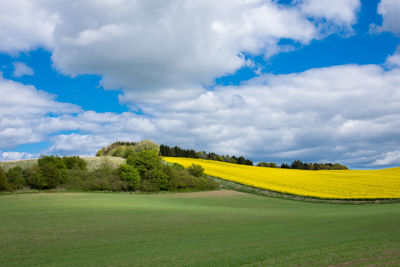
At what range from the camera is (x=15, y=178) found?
154 feet

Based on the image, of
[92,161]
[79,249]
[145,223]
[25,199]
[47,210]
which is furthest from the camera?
[92,161]

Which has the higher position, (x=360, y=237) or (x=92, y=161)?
(x=92, y=161)

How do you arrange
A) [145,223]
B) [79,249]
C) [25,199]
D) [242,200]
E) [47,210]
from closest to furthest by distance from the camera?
[79,249] < [145,223] < [47,210] < [25,199] < [242,200]

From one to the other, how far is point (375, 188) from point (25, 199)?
5202 cm

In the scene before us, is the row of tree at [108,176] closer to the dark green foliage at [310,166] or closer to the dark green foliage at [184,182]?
the dark green foliage at [184,182]

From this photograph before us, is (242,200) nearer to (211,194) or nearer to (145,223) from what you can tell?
(211,194)

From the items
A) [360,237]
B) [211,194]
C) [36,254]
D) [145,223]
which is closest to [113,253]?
[36,254]

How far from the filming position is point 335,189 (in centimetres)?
5181

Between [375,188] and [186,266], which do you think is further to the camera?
[375,188]

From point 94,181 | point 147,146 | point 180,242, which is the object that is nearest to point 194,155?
point 147,146

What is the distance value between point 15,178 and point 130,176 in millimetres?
17468

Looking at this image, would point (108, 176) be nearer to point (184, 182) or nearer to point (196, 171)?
point (184, 182)

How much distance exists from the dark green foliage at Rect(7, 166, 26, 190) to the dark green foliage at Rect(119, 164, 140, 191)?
49.9 ft

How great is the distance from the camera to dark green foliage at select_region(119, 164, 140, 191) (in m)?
53.7
